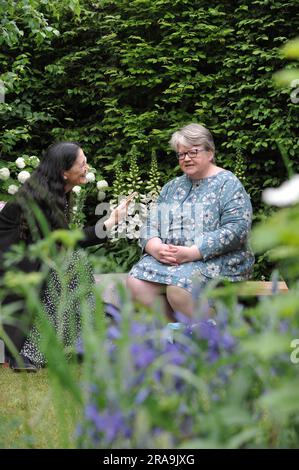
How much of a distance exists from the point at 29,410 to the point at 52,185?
1.32 meters

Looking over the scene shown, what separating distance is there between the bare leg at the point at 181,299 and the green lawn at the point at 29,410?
0.75 metres

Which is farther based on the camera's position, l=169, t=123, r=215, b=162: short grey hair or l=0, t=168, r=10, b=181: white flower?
l=0, t=168, r=10, b=181: white flower

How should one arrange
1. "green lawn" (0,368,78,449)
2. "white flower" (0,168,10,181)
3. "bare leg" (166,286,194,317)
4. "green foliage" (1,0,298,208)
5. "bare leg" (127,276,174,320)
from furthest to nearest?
"green foliage" (1,0,298,208) < "white flower" (0,168,10,181) < "bare leg" (127,276,174,320) < "bare leg" (166,286,194,317) < "green lawn" (0,368,78,449)

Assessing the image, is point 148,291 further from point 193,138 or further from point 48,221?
point 193,138

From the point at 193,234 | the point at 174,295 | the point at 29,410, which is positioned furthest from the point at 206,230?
the point at 29,410

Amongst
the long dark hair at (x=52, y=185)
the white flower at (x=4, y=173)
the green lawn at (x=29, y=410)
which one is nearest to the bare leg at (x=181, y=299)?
the long dark hair at (x=52, y=185)

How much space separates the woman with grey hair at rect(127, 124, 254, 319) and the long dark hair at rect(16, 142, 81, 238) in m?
0.50

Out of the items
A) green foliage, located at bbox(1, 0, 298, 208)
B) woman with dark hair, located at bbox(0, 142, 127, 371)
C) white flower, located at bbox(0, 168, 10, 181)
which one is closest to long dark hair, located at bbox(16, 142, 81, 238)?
woman with dark hair, located at bbox(0, 142, 127, 371)

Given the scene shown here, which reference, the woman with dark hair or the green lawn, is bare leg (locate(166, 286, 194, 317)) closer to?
the woman with dark hair

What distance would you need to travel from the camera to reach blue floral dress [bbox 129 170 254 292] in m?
3.66

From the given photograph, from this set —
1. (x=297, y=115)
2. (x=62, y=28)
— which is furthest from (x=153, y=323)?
(x=62, y=28)

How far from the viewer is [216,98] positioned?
5.96 metres

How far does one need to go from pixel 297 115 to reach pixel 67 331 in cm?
277

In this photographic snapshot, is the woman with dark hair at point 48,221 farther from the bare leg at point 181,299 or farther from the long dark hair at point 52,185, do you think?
the bare leg at point 181,299
